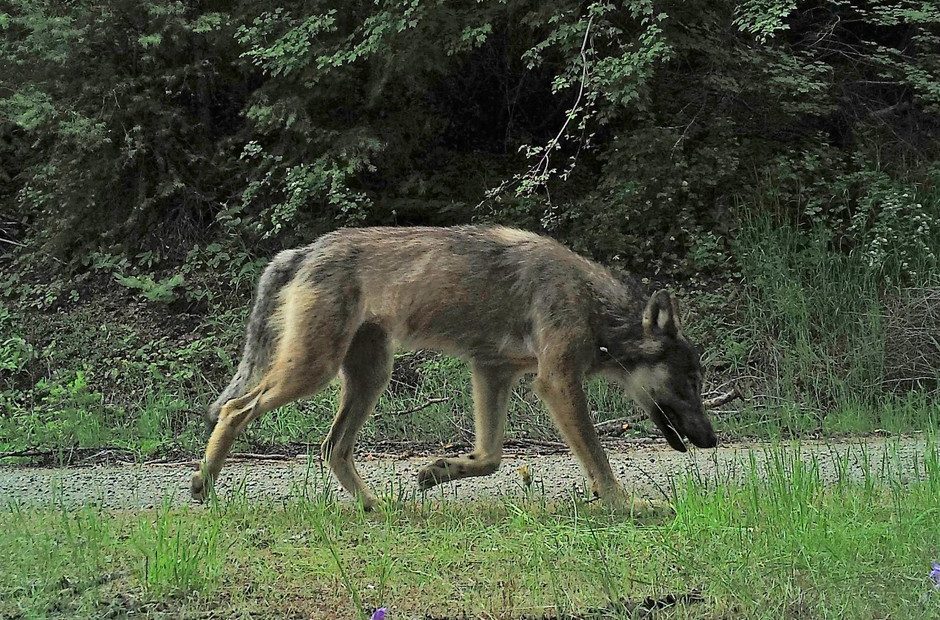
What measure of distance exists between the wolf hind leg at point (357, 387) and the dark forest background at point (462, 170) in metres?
2.58

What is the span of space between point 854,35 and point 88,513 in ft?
39.3

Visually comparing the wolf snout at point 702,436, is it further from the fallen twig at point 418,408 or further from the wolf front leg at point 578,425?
the fallen twig at point 418,408

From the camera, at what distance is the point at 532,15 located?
11.4 metres

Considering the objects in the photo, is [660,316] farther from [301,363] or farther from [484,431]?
[301,363]

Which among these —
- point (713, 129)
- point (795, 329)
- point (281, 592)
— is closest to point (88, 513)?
point (281, 592)

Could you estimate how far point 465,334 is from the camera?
6504 mm

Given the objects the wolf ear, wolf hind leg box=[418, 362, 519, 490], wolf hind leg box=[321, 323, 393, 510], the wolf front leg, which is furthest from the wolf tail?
the wolf ear

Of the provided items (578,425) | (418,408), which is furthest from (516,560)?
(418,408)

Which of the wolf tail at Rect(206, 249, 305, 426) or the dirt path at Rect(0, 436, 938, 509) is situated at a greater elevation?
the wolf tail at Rect(206, 249, 305, 426)

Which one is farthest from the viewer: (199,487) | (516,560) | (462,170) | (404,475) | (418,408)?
(462,170)

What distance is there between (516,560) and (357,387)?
2547 millimetres

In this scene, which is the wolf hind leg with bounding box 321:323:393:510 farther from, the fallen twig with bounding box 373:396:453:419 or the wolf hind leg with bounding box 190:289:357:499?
the fallen twig with bounding box 373:396:453:419

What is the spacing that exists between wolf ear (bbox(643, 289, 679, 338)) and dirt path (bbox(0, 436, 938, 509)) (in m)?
0.81

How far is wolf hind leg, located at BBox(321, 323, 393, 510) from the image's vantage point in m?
6.56
